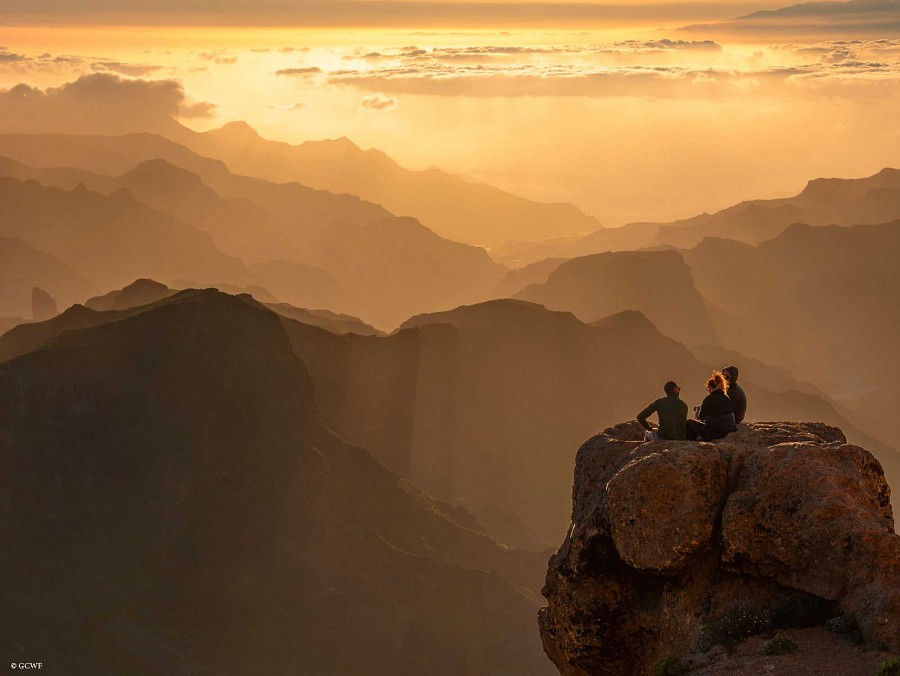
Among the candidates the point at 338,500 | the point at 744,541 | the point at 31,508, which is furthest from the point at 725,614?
the point at 338,500

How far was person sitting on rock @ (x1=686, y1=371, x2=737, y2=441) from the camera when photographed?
26250 mm

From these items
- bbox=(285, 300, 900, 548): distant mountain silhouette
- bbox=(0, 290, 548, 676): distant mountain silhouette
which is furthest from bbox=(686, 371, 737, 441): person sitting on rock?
bbox=(285, 300, 900, 548): distant mountain silhouette

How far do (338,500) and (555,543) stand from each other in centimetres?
4715

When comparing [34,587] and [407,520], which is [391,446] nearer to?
[407,520]

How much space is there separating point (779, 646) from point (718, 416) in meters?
7.86

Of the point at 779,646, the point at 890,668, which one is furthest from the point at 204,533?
the point at 890,668

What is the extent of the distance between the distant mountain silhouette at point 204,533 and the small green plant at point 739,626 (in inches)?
2521

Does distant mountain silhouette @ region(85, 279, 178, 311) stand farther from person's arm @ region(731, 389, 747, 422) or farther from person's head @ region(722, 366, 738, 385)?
person's arm @ region(731, 389, 747, 422)

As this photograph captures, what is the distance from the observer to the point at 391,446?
14750cm

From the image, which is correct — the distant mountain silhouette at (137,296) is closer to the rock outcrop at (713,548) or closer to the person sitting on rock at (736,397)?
the person sitting on rock at (736,397)

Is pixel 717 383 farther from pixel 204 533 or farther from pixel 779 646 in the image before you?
pixel 204 533

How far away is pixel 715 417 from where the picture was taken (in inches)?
1040

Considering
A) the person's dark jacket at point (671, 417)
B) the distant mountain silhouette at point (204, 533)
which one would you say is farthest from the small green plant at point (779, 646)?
the distant mountain silhouette at point (204, 533)

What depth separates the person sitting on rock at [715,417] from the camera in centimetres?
2625
